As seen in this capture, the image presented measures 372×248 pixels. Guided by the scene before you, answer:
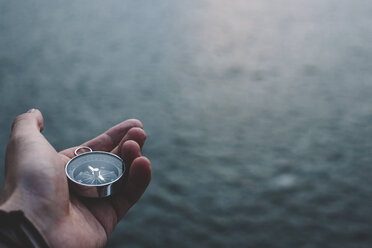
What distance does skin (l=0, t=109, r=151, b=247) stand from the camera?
1.88 meters

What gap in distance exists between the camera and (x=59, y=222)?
1.92m

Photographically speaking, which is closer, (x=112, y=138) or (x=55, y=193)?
(x=55, y=193)

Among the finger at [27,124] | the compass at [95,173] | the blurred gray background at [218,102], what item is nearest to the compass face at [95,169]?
the compass at [95,173]

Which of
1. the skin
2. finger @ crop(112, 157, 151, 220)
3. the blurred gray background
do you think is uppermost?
the blurred gray background

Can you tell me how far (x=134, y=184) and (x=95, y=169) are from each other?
0.96ft

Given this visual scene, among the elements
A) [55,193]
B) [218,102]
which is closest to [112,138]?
[55,193]

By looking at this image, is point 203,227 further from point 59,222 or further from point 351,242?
point 59,222

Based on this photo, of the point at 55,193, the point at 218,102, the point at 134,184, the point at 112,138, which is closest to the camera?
the point at 55,193

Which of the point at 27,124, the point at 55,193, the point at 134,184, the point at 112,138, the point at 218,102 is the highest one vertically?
the point at 218,102

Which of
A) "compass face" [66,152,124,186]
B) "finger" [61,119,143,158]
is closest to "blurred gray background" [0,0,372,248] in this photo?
"finger" [61,119,143,158]

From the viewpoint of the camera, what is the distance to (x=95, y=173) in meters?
2.40

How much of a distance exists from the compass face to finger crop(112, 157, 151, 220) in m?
0.10

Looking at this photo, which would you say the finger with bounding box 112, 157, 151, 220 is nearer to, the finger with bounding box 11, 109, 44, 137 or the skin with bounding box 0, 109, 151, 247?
the skin with bounding box 0, 109, 151, 247

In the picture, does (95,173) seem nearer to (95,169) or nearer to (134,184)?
(95,169)
